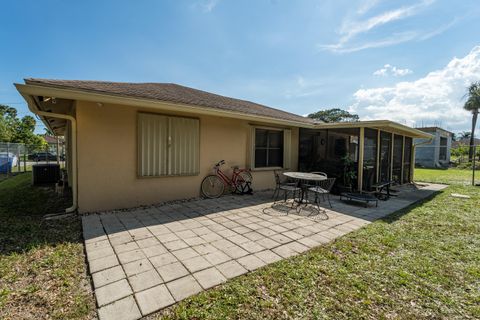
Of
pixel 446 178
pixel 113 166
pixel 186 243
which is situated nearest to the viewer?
pixel 186 243

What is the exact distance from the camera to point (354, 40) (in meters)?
6.21

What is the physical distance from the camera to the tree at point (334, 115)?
3653 cm

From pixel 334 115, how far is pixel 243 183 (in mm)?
36001

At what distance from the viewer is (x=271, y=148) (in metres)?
7.41

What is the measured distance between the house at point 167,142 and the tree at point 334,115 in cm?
3066

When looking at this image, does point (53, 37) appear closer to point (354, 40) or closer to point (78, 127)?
point (78, 127)

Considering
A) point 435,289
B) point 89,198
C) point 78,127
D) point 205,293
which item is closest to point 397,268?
point 435,289

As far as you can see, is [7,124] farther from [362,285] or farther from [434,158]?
[434,158]

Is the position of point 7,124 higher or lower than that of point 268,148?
higher

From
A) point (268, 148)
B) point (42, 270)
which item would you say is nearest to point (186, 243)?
point (42, 270)

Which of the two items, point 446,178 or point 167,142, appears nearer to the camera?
point 167,142

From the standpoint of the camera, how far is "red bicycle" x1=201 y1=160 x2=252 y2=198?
235 inches

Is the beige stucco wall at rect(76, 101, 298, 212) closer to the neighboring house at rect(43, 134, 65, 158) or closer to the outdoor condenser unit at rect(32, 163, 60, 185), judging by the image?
the outdoor condenser unit at rect(32, 163, 60, 185)

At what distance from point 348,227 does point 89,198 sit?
5035 millimetres
